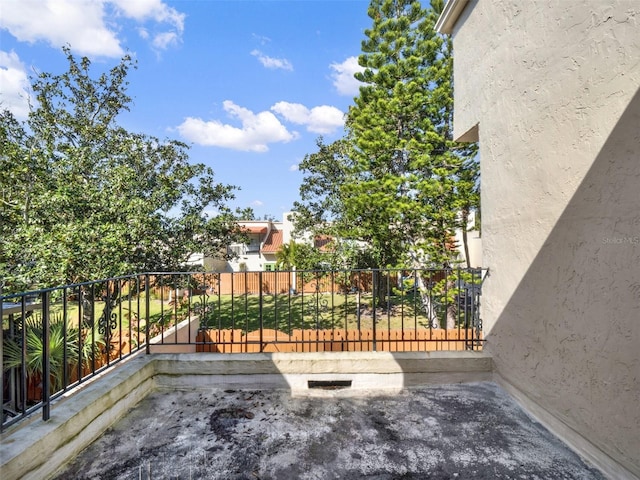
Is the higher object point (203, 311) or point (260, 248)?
point (260, 248)

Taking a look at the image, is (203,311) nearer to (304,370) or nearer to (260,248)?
(304,370)

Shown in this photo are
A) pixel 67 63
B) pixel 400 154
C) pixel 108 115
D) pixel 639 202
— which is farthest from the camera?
pixel 108 115

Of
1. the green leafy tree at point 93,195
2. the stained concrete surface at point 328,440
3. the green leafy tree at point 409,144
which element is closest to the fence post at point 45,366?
the stained concrete surface at point 328,440

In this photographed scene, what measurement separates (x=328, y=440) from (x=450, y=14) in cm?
515

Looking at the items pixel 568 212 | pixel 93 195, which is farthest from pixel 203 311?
pixel 568 212

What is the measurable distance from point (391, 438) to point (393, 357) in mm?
918

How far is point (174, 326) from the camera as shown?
19.9 feet

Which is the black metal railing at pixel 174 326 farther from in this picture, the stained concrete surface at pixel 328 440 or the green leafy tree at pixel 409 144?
the green leafy tree at pixel 409 144

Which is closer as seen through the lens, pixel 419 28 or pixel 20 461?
pixel 20 461

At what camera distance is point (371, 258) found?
11.0 meters

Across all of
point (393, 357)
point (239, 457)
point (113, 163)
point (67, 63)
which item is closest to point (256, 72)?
point (113, 163)

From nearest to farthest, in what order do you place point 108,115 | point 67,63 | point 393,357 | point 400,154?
point 393,357 < point 400,154 < point 67,63 < point 108,115

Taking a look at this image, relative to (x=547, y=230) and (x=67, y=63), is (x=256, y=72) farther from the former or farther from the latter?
(x=547, y=230)

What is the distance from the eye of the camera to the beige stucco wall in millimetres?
1854
